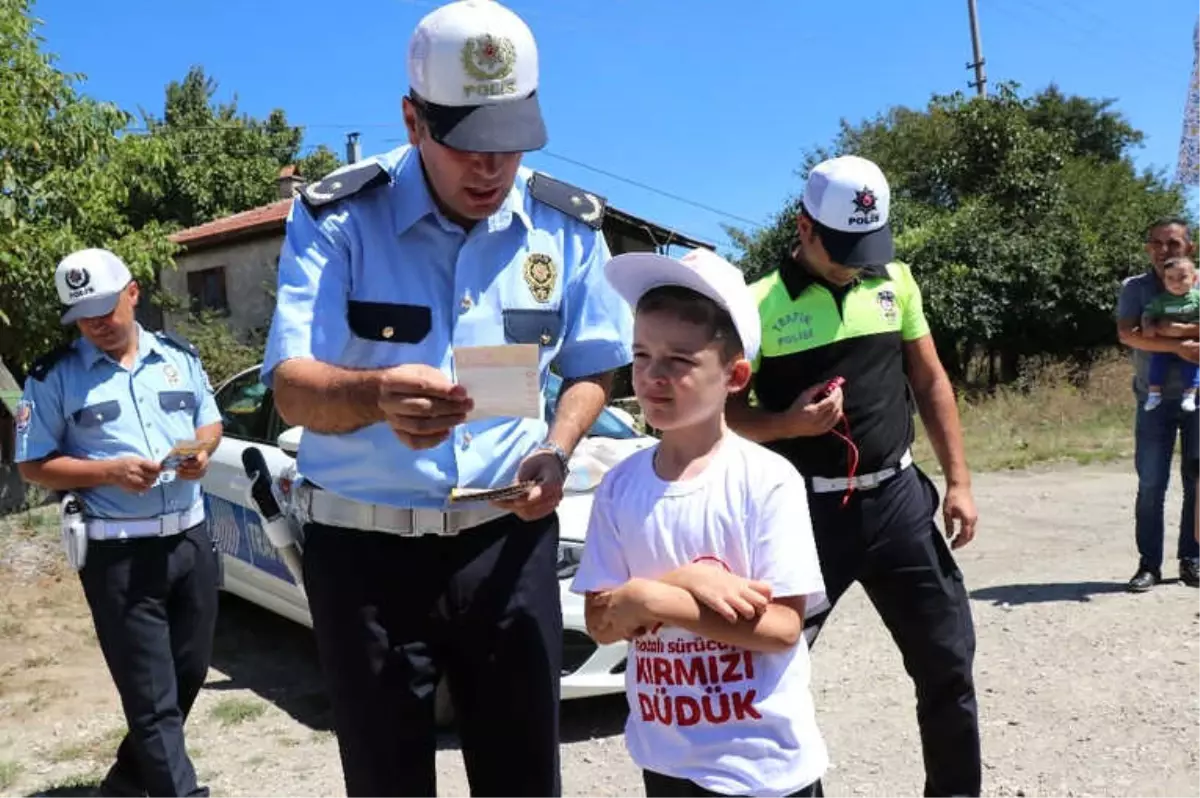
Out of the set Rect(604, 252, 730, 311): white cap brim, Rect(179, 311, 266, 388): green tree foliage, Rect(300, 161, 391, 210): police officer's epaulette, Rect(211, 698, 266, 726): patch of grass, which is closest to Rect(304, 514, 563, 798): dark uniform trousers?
Rect(604, 252, 730, 311): white cap brim

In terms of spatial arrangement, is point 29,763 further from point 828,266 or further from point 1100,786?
point 1100,786

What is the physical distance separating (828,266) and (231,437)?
13.9 ft

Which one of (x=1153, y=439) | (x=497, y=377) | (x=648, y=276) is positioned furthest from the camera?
(x=1153, y=439)

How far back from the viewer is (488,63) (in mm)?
2096

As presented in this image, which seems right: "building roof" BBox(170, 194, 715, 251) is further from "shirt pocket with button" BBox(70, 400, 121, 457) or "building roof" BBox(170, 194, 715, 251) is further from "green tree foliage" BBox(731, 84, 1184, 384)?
"shirt pocket with button" BBox(70, 400, 121, 457)

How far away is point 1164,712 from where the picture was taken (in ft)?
14.2

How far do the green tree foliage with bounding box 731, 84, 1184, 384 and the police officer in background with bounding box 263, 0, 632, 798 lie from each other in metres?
15.2

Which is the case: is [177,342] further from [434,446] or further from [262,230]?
[262,230]

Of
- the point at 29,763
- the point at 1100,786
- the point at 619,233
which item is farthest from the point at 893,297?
the point at 619,233

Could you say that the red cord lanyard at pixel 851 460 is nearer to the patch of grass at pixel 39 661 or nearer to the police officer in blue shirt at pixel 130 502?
the police officer in blue shirt at pixel 130 502

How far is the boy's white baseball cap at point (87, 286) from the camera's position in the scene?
388cm

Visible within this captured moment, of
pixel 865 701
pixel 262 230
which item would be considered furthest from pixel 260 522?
pixel 262 230

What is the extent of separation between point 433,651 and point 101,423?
2.26 metres

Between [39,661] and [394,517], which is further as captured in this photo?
[39,661]
